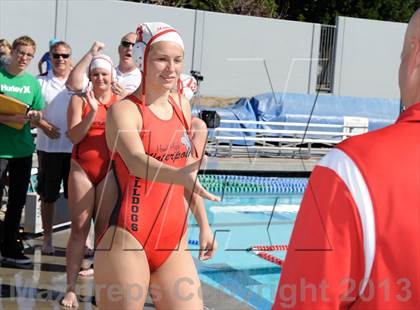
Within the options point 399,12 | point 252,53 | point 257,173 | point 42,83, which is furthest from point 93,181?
point 399,12

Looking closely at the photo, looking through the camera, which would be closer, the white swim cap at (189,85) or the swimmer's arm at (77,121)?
the swimmer's arm at (77,121)

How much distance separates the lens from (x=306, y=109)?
1794cm

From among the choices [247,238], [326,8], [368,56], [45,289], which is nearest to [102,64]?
[45,289]

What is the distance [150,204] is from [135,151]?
0.33 meters

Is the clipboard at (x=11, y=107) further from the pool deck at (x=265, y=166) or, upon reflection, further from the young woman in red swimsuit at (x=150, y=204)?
the pool deck at (x=265, y=166)

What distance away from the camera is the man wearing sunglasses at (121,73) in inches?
228

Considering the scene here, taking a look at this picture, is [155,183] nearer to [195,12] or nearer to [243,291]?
[243,291]

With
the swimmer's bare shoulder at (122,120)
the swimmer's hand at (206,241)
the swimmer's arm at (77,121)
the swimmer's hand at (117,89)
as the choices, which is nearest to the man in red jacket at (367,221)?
the swimmer's bare shoulder at (122,120)

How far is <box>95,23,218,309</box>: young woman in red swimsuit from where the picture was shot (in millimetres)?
3277

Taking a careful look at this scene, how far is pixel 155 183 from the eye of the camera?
3.35 metres

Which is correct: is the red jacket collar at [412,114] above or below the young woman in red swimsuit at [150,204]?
above

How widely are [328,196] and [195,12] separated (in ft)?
65.5

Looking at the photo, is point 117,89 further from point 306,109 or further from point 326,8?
point 326,8

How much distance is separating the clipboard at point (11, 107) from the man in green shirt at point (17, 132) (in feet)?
0.10
